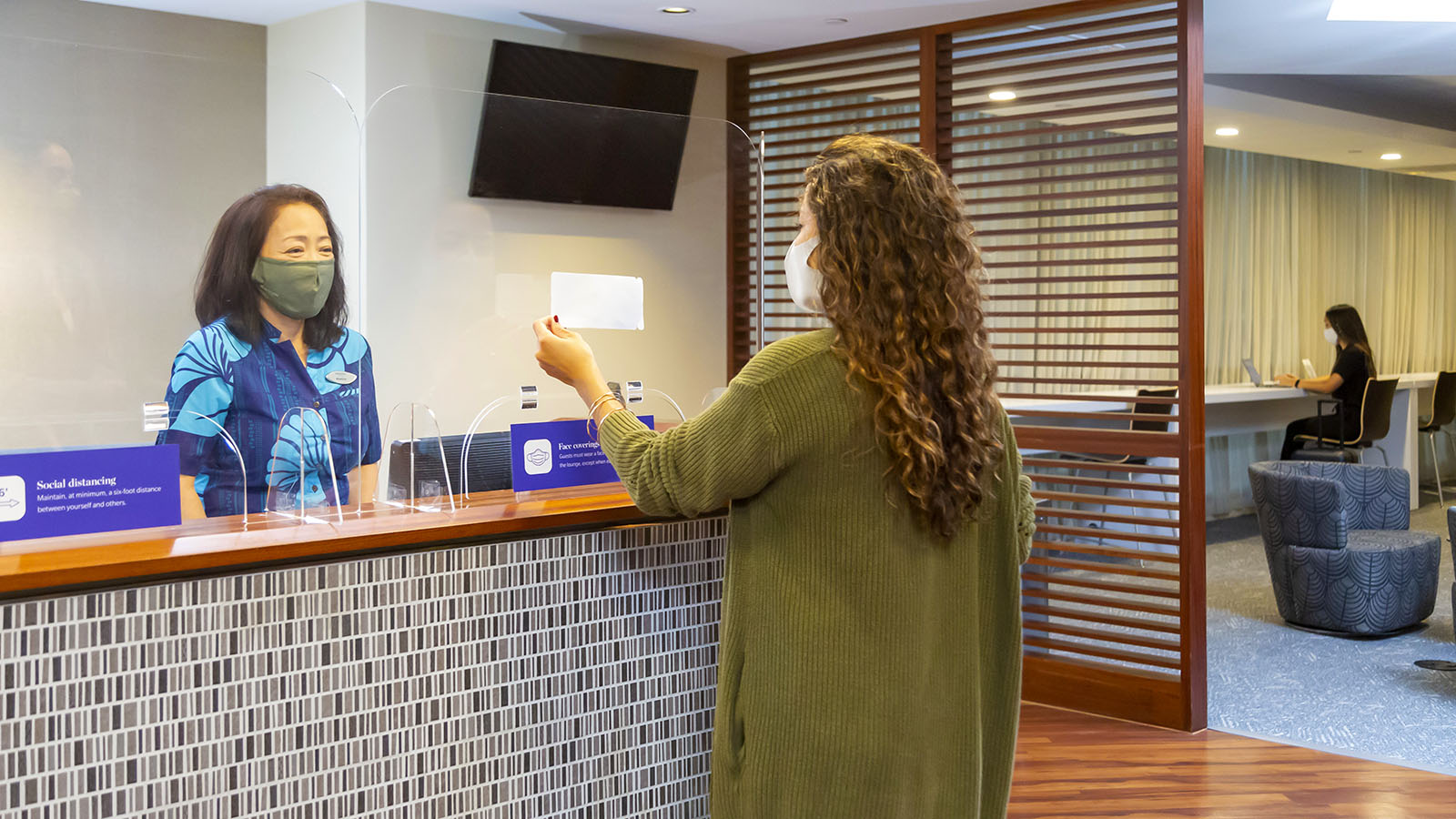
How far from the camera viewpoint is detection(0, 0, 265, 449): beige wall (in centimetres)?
156

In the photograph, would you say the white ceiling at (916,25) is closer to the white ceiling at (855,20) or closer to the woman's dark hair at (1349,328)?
the white ceiling at (855,20)

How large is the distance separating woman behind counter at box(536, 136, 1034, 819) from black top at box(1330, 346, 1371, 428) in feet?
22.3

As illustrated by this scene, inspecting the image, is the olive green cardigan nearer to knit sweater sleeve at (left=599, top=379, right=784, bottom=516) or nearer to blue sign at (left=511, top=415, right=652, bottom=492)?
knit sweater sleeve at (left=599, top=379, right=784, bottom=516)

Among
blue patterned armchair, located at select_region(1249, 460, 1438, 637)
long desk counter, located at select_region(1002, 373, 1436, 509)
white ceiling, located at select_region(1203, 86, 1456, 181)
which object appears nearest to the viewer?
blue patterned armchair, located at select_region(1249, 460, 1438, 637)

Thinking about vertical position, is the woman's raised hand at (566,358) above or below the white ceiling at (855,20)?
below

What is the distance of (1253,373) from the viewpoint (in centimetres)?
806

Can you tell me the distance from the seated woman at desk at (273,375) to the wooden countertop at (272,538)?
0.07m

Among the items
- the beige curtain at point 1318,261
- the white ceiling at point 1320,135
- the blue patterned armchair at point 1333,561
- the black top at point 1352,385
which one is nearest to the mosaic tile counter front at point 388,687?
the blue patterned armchair at point 1333,561

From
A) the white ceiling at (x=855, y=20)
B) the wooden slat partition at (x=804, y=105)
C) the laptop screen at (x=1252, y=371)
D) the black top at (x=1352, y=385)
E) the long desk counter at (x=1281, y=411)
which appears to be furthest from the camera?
the laptop screen at (x=1252, y=371)

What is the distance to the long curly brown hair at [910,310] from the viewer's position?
1.44 metres

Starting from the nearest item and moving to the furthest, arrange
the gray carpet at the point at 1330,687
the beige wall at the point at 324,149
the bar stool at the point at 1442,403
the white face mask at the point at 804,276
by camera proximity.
→ the white face mask at the point at 804,276 < the beige wall at the point at 324,149 < the gray carpet at the point at 1330,687 < the bar stool at the point at 1442,403

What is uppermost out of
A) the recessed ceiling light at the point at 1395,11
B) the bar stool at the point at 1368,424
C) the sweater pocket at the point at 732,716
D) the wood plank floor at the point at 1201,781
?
the recessed ceiling light at the point at 1395,11

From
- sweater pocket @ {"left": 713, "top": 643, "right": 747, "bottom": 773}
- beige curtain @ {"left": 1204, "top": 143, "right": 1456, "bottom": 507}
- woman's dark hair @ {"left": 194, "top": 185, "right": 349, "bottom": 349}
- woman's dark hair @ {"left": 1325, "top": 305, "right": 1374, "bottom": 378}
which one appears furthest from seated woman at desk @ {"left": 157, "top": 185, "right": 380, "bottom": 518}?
woman's dark hair @ {"left": 1325, "top": 305, "right": 1374, "bottom": 378}

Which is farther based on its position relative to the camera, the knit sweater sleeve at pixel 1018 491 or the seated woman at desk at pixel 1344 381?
the seated woman at desk at pixel 1344 381
